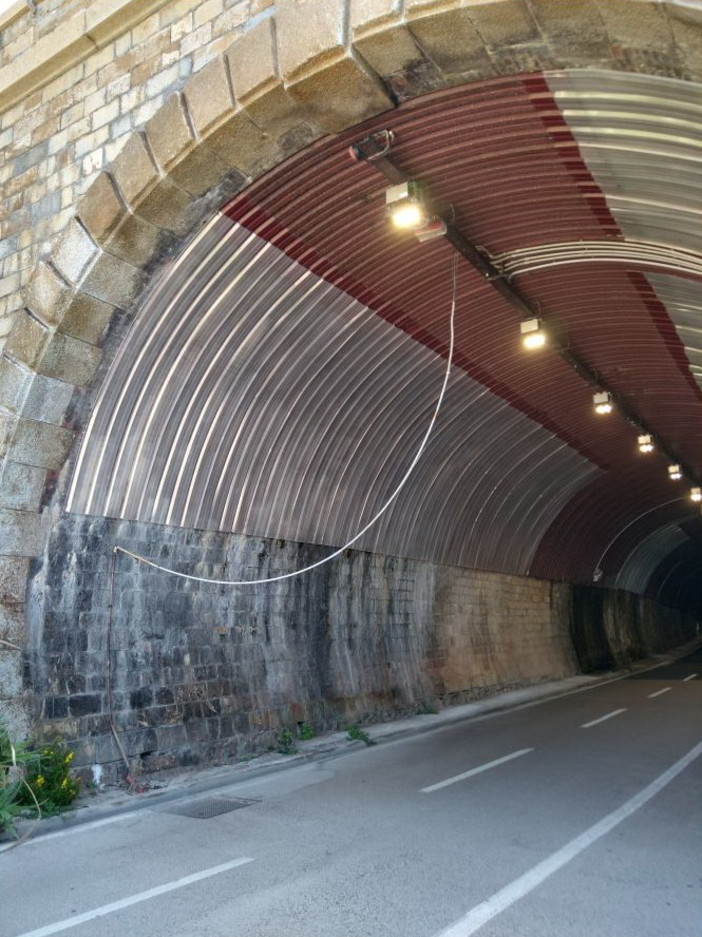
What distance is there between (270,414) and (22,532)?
363cm

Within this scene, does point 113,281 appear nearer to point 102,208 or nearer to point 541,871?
point 102,208

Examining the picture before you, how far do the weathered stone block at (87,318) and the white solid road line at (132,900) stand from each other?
17.0 ft

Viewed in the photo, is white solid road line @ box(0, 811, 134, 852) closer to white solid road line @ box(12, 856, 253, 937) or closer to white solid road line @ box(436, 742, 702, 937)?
white solid road line @ box(12, 856, 253, 937)

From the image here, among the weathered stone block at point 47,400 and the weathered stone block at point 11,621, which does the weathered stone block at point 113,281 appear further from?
the weathered stone block at point 11,621

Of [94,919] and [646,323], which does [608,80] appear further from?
[94,919]

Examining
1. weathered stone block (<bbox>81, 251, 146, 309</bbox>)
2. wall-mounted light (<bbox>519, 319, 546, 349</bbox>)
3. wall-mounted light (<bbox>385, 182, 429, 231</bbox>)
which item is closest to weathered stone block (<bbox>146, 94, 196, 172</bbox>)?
weathered stone block (<bbox>81, 251, 146, 309</bbox>)

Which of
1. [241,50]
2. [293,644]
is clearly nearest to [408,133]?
[241,50]

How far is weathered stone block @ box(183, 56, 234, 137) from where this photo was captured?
267 inches

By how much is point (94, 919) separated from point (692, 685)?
66.1 ft

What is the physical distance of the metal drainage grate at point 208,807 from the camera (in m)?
7.75

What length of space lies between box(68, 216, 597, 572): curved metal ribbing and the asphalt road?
3.51 m

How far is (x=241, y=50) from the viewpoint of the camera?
6.66 meters

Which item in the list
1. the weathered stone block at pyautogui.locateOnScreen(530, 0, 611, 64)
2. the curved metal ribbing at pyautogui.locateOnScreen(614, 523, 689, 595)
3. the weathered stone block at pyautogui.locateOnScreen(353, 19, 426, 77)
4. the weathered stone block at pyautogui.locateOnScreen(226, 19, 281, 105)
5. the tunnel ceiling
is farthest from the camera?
the curved metal ribbing at pyautogui.locateOnScreen(614, 523, 689, 595)

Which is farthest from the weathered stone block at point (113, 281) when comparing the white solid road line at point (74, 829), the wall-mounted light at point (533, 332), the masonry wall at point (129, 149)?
the wall-mounted light at point (533, 332)
